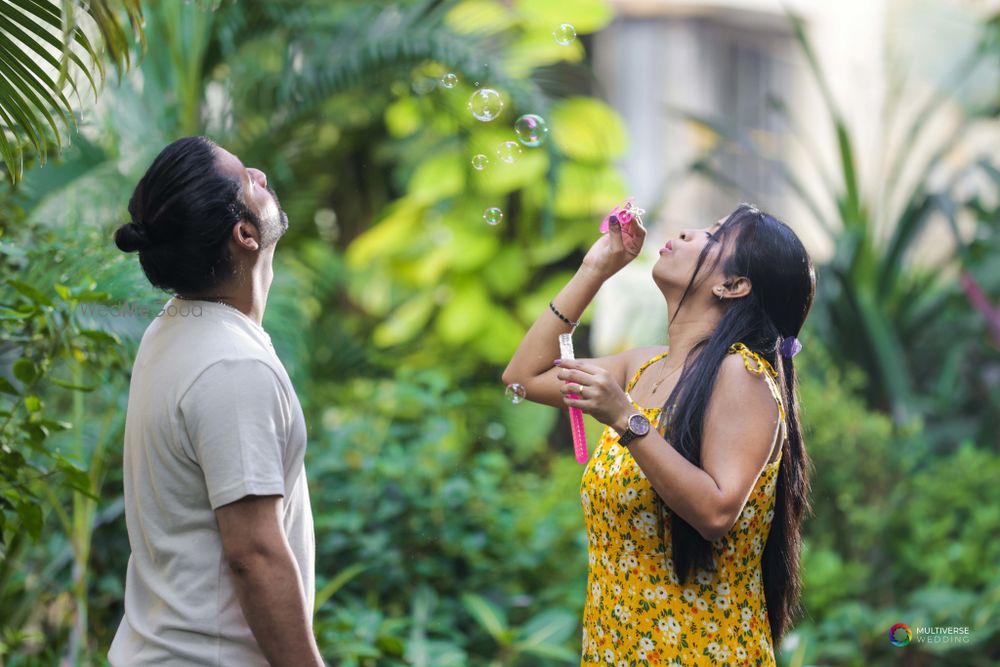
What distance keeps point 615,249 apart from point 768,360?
0.42m

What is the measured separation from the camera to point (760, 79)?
29.1ft

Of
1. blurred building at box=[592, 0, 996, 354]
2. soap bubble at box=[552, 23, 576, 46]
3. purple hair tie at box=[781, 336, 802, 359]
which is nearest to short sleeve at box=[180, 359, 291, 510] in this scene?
purple hair tie at box=[781, 336, 802, 359]

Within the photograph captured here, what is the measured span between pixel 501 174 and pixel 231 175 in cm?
422

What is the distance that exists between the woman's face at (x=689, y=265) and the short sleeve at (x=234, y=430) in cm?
88

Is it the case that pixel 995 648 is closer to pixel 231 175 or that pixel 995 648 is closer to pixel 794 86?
pixel 231 175

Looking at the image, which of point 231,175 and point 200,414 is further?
point 231,175

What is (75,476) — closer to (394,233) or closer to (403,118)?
(394,233)

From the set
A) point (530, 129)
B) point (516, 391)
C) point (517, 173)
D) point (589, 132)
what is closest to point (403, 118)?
point (517, 173)

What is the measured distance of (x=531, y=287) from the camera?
648 cm

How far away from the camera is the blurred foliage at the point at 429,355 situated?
11.6 feet

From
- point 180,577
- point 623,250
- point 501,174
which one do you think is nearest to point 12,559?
point 180,577

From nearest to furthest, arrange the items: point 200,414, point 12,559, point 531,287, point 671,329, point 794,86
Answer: point 200,414 < point 671,329 < point 12,559 < point 531,287 < point 794,86

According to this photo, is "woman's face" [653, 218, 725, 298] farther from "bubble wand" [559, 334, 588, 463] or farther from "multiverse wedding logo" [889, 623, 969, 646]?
"multiverse wedding logo" [889, 623, 969, 646]

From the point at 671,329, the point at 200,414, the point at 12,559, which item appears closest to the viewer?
the point at 200,414
